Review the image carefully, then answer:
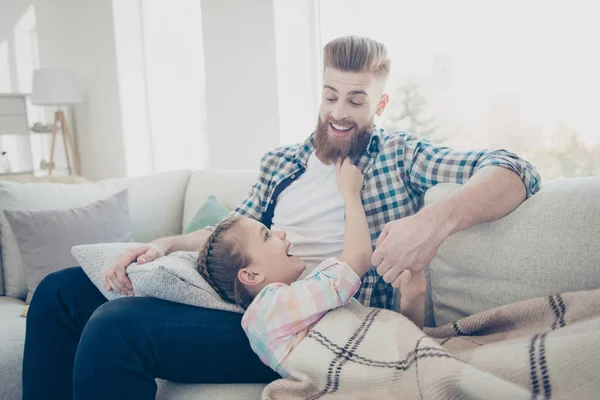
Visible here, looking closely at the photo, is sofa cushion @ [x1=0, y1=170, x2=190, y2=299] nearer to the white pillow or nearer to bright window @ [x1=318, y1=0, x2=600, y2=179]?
the white pillow

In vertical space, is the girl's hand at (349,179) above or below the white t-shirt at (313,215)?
above

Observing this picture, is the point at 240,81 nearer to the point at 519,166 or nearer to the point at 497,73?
the point at 497,73

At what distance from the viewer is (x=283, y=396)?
1.06 meters

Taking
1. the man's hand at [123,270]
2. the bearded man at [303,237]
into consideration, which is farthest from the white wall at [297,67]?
the man's hand at [123,270]

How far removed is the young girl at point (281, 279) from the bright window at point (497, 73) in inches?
52.8

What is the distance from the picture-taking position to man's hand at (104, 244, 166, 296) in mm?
1364

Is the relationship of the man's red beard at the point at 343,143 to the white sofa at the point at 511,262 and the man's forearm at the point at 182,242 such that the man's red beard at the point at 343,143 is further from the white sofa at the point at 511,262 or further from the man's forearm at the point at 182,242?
the man's forearm at the point at 182,242

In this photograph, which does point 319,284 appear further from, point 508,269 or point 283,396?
point 508,269

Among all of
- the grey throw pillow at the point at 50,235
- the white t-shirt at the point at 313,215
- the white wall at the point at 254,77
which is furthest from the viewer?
the white wall at the point at 254,77

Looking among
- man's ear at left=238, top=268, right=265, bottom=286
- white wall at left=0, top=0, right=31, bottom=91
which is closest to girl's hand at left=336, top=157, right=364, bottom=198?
man's ear at left=238, top=268, right=265, bottom=286

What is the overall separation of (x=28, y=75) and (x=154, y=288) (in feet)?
15.0

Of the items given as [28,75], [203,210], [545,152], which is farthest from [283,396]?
[28,75]

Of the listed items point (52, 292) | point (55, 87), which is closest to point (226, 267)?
point (52, 292)

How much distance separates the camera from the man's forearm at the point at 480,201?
1.20m
